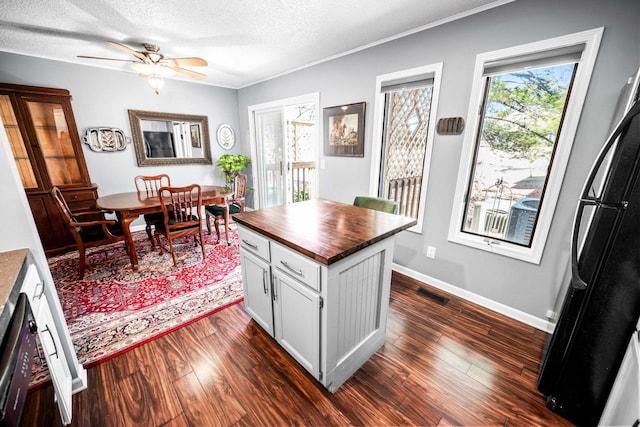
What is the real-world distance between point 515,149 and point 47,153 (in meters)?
5.05

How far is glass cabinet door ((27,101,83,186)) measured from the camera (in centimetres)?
288

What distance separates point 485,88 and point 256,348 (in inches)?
106

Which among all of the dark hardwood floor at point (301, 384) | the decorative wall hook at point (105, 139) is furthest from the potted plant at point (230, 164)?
the dark hardwood floor at point (301, 384)

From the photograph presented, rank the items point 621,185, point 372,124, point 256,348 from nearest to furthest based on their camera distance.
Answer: point 621,185 → point 256,348 → point 372,124

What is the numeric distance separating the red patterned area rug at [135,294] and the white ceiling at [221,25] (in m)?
2.33

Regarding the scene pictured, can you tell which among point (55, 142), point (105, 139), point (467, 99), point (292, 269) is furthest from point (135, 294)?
point (467, 99)

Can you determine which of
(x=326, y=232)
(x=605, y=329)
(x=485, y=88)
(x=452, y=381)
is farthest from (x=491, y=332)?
(x=485, y=88)

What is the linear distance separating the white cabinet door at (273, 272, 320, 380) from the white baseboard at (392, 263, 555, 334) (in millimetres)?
1603

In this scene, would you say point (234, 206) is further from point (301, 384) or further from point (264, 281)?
point (301, 384)

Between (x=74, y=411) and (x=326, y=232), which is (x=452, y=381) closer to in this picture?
(x=326, y=232)

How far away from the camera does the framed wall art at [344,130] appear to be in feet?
9.20

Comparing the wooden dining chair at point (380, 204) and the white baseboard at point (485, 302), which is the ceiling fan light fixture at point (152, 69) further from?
the white baseboard at point (485, 302)

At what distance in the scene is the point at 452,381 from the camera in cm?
147

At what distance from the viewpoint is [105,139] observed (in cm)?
347
